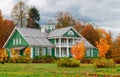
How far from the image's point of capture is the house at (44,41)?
7844 cm

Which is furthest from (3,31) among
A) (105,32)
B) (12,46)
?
(105,32)

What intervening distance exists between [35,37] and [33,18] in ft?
129

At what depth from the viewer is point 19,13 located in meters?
107

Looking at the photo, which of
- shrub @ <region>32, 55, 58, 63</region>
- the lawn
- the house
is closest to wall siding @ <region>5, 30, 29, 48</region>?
the house

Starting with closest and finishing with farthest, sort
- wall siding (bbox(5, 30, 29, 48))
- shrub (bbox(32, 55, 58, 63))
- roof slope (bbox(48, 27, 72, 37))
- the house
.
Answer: shrub (bbox(32, 55, 58, 63)) < the house < wall siding (bbox(5, 30, 29, 48)) < roof slope (bbox(48, 27, 72, 37))

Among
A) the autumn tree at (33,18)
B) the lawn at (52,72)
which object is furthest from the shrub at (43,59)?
the autumn tree at (33,18)

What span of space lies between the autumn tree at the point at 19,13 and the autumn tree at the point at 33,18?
6.60 metres

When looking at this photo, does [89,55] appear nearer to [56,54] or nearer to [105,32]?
[56,54]

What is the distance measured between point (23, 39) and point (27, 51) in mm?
5961

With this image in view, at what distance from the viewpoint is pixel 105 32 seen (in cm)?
11200

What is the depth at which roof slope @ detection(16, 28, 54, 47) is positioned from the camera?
78219mm

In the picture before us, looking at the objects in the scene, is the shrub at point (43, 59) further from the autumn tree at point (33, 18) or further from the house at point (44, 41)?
the autumn tree at point (33, 18)

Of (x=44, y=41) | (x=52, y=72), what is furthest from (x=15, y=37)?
(x=52, y=72)

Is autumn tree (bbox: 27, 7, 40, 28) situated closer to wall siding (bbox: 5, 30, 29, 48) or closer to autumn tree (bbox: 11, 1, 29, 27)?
autumn tree (bbox: 11, 1, 29, 27)
